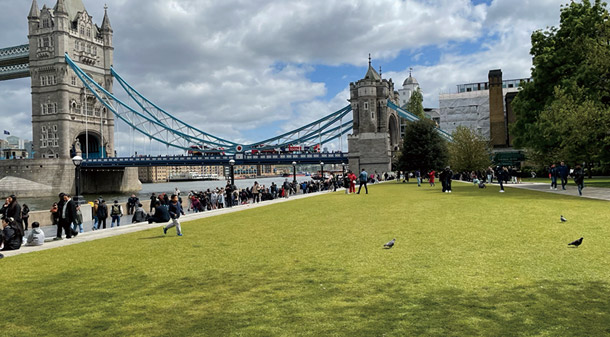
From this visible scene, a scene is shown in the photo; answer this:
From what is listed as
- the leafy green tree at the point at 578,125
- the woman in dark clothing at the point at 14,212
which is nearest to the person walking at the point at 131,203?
the woman in dark clothing at the point at 14,212

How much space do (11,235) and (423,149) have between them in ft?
152

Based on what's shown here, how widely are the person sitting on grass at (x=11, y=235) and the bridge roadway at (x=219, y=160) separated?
2363 inches

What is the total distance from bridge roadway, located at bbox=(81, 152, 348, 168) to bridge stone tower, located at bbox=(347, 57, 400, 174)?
10.4 ft

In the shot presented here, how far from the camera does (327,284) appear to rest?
6961 mm

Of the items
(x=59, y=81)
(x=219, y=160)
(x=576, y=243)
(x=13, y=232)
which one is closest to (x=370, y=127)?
(x=219, y=160)

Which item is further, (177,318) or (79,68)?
(79,68)

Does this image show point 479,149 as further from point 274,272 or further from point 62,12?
point 62,12

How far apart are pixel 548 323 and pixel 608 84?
97.2 ft

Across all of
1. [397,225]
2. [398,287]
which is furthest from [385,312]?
Answer: [397,225]

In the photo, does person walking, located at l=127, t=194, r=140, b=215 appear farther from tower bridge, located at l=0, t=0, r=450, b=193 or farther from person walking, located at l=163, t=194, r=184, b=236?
tower bridge, located at l=0, t=0, r=450, b=193

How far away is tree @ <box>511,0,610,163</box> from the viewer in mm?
25781

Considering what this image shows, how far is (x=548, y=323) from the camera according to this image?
5059mm

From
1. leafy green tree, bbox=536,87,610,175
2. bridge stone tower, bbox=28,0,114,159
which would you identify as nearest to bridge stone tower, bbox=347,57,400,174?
bridge stone tower, bbox=28,0,114,159

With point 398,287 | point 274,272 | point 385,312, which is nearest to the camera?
point 385,312
